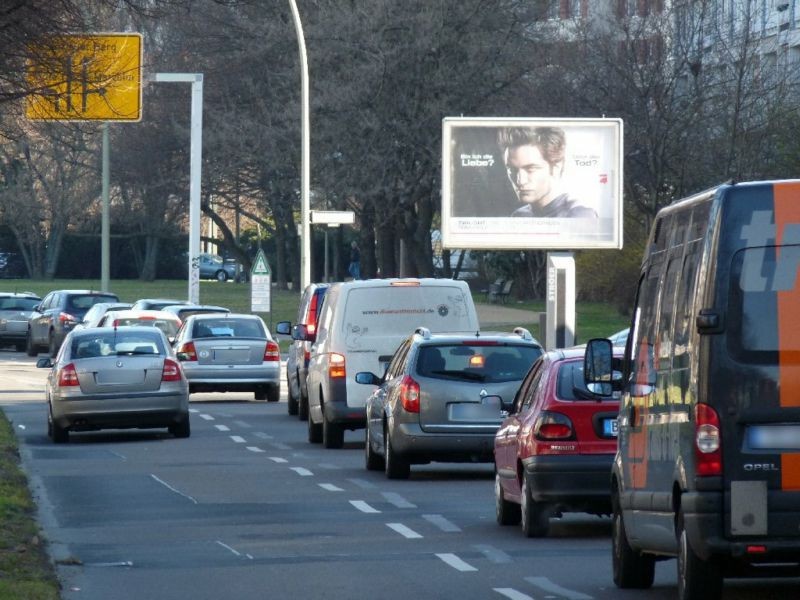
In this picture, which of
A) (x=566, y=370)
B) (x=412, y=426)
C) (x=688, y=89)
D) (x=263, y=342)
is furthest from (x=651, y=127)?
(x=566, y=370)

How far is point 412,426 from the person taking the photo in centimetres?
1762

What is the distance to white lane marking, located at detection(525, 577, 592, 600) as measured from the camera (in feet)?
34.7

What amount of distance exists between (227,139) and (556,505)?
40.8m

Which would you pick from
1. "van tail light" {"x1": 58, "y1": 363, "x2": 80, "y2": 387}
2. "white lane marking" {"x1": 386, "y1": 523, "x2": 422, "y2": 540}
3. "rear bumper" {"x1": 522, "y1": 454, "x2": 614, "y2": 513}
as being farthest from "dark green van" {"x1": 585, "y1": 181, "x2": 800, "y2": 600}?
"van tail light" {"x1": 58, "y1": 363, "x2": 80, "y2": 387}

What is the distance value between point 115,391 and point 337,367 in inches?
125

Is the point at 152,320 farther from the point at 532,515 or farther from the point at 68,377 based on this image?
the point at 532,515

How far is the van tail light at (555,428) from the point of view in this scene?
43.9 ft

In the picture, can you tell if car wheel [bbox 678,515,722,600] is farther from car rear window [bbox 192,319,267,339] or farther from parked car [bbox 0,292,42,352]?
parked car [bbox 0,292,42,352]

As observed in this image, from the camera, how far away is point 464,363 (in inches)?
700

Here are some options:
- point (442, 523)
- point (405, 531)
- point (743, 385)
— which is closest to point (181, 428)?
point (442, 523)

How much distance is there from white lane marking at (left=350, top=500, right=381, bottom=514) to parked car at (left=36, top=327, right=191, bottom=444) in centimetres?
779

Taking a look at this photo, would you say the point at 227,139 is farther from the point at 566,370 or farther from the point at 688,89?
the point at 566,370

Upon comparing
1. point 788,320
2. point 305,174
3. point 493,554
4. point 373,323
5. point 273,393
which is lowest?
point 273,393

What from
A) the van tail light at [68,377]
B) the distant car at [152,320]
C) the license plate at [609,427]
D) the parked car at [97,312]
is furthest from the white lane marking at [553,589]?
the parked car at [97,312]
